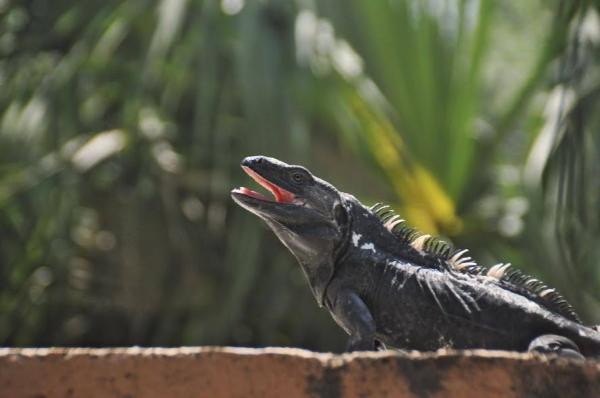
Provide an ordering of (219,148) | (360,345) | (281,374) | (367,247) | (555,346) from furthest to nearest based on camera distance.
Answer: (219,148)
(367,247)
(360,345)
(555,346)
(281,374)

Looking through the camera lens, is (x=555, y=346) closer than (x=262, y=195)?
Yes

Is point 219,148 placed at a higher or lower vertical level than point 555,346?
higher

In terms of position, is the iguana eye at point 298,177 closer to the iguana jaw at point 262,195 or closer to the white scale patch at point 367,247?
the iguana jaw at point 262,195

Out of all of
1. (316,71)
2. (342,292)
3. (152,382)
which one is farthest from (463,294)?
(316,71)

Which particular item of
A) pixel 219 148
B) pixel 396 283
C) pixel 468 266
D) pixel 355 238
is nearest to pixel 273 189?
pixel 355 238

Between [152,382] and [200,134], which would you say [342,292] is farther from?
[200,134]

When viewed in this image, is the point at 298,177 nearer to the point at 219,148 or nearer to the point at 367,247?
the point at 367,247

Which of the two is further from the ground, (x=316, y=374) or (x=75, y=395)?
(x=316, y=374)
